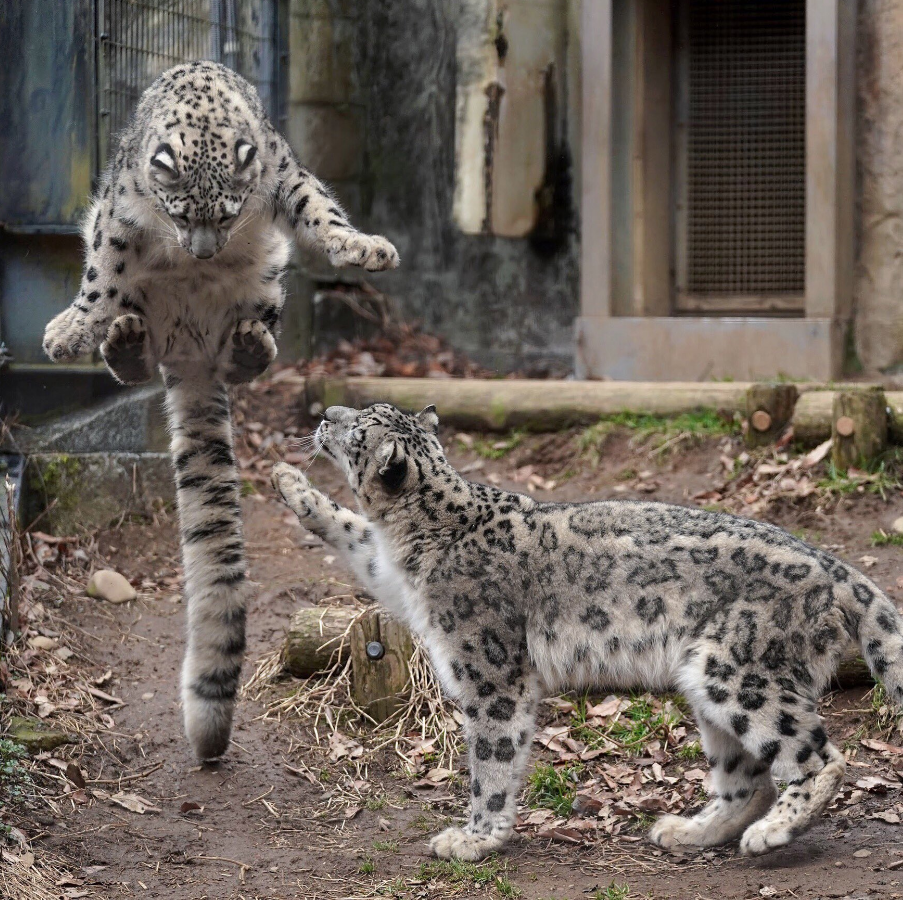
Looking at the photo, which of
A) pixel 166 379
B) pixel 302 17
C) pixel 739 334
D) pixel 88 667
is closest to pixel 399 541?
pixel 166 379

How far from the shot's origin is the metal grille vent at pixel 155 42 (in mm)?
8672

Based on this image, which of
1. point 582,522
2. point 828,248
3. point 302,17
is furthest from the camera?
point 302,17

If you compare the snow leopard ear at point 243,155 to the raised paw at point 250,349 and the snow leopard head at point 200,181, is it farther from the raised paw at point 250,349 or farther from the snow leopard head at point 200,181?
the raised paw at point 250,349

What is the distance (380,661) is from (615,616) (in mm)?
1562

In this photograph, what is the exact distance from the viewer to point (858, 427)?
25.3ft

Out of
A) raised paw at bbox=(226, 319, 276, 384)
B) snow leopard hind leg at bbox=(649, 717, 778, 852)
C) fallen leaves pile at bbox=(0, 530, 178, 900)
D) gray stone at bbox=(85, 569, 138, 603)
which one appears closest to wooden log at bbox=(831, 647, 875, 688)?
snow leopard hind leg at bbox=(649, 717, 778, 852)

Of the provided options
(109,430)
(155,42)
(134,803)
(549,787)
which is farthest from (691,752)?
(155,42)

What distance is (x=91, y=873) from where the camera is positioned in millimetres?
5141

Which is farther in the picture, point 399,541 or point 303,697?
point 303,697

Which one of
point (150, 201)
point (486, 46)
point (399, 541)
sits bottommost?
point (399, 541)

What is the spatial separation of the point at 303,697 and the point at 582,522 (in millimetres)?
1919

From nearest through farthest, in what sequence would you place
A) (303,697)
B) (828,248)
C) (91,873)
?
1. (91,873)
2. (303,697)
3. (828,248)

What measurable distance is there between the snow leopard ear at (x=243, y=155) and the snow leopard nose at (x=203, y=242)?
10.7 inches

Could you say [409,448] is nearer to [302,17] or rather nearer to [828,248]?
[828,248]
